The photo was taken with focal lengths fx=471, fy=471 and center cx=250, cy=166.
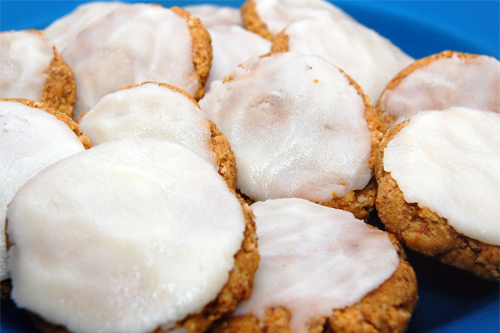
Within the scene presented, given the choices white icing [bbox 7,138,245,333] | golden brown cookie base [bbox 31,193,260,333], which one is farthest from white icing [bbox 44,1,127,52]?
golden brown cookie base [bbox 31,193,260,333]

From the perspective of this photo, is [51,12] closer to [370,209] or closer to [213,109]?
[213,109]

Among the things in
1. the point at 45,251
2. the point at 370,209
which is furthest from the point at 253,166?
the point at 45,251

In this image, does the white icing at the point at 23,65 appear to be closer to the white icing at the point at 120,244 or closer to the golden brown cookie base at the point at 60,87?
the golden brown cookie base at the point at 60,87

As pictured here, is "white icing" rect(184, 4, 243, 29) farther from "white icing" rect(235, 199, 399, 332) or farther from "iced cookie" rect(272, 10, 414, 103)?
"white icing" rect(235, 199, 399, 332)

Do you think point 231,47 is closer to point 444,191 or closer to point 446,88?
point 446,88

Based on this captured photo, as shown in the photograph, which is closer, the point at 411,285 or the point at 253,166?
the point at 411,285
